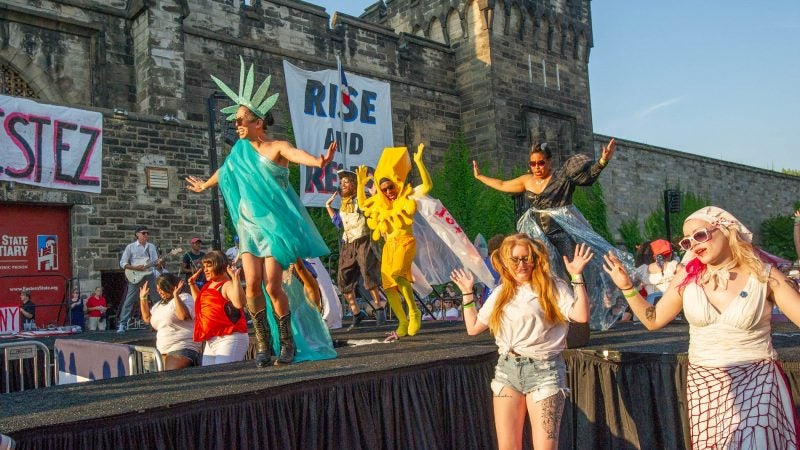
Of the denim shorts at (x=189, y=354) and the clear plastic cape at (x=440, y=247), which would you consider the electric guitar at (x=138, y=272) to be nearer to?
the denim shorts at (x=189, y=354)

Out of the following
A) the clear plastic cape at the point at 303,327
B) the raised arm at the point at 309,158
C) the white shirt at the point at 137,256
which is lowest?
the clear plastic cape at the point at 303,327

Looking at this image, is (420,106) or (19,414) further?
(420,106)

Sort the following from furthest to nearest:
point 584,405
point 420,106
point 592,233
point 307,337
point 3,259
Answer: point 420,106 → point 3,259 → point 592,233 → point 307,337 → point 584,405

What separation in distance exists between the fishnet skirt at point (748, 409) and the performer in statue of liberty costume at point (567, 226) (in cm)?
298

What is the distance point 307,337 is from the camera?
5.06m

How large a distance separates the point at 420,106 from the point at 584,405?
17162mm

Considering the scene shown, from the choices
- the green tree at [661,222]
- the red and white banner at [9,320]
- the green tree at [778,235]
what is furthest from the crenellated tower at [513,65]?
the green tree at [778,235]

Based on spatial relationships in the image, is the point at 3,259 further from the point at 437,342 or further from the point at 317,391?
the point at 317,391

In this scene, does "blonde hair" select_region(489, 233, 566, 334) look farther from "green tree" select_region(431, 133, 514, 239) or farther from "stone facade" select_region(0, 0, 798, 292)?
"green tree" select_region(431, 133, 514, 239)

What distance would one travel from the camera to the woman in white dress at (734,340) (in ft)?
9.09

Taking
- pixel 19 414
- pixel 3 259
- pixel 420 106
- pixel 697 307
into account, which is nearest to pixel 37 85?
pixel 3 259

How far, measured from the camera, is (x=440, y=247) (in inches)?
272

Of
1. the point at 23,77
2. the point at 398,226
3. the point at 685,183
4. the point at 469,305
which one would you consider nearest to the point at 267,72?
the point at 23,77

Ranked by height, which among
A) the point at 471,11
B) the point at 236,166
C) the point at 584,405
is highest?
the point at 471,11
